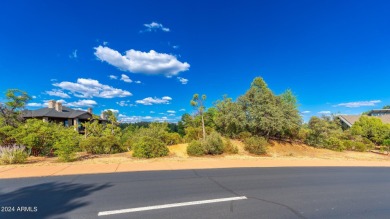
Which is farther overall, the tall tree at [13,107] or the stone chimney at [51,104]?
the stone chimney at [51,104]

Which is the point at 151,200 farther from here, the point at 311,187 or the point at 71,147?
the point at 71,147

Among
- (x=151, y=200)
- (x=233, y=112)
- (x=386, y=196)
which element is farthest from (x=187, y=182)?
(x=233, y=112)

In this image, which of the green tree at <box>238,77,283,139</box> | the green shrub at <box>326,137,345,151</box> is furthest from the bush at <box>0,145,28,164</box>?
the green shrub at <box>326,137,345,151</box>

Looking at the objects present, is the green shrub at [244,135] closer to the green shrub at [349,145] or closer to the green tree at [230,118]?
the green tree at [230,118]

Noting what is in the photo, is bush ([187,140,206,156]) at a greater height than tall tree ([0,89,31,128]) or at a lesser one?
lesser

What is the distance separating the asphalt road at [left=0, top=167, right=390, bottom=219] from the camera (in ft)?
12.4

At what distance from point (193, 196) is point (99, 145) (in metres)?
11.0

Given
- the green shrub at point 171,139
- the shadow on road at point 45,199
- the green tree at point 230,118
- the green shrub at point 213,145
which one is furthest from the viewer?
the green tree at point 230,118

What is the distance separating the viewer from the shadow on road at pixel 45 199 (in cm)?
362

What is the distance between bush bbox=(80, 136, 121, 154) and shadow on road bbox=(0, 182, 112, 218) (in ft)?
26.7

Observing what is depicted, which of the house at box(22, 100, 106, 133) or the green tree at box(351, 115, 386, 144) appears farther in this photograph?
the house at box(22, 100, 106, 133)

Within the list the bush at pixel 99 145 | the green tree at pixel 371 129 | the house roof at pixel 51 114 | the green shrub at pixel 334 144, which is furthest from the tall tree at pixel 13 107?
the green tree at pixel 371 129

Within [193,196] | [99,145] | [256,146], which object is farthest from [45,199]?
[256,146]

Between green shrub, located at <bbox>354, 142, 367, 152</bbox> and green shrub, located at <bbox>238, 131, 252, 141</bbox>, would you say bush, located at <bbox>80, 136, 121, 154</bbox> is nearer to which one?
green shrub, located at <bbox>238, 131, 252, 141</bbox>
